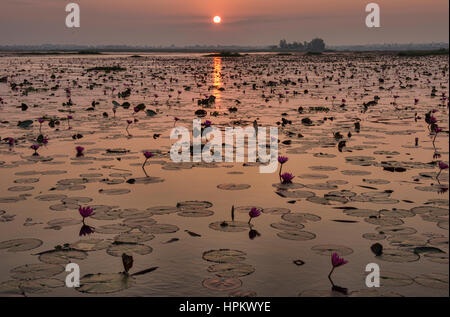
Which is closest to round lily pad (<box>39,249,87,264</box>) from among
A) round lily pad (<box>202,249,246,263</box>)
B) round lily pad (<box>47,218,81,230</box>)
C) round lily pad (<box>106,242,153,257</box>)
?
round lily pad (<box>106,242,153,257</box>)

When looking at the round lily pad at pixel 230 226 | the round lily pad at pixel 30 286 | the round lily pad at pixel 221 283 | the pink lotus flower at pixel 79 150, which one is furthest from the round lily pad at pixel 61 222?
the pink lotus flower at pixel 79 150

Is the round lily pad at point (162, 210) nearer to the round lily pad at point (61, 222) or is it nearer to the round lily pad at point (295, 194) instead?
the round lily pad at point (61, 222)

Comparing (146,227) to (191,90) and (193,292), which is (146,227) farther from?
(191,90)

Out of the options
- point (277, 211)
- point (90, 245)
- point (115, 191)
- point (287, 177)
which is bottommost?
point (90, 245)

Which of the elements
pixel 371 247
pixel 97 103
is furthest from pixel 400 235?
pixel 97 103

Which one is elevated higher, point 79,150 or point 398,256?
point 79,150

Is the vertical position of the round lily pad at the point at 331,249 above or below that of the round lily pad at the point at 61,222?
below

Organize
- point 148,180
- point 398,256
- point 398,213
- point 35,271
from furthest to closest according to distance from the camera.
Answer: point 148,180, point 398,213, point 398,256, point 35,271

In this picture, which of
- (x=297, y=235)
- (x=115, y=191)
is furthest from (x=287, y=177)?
(x=115, y=191)

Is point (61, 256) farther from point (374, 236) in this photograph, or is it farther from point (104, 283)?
point (374, 236)

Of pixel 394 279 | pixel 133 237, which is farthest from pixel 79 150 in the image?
pixel 394 279

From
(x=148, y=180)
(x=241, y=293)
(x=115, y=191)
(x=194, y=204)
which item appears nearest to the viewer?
(x=241, y=293)

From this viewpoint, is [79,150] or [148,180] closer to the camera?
[148,180]
